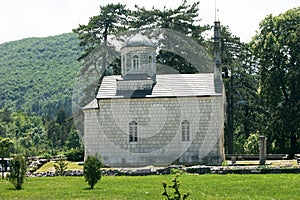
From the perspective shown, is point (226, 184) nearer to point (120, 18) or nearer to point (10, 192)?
point (10, 192)

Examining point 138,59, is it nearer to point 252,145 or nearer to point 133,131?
point 133,131

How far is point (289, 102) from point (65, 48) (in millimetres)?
147532

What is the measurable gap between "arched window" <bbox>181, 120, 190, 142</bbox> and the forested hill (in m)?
94.0

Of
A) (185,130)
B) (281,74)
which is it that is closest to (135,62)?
(185,130)

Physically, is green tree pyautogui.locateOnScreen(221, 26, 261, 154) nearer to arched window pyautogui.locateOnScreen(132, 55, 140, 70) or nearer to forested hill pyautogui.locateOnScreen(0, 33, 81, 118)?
arched window pyautogui.locateOnScreen(132, 55, 140, 70)

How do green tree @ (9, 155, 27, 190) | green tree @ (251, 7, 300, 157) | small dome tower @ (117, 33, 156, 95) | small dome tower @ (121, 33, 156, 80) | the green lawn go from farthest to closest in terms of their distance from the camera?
green tree @ (251, 7, 300, 157), small dome tower @ (121, 33, 156, 80), small dome tower @ (117, 33, 156, 95), green tree @ (9, 155, 27, 190), the green lawn

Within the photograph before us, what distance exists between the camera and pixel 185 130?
3591 cm

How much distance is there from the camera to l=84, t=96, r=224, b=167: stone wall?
3550 cm

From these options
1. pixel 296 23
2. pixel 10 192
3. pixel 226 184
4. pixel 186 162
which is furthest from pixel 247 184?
pixel 296 23

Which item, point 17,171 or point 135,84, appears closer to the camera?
point 17,171

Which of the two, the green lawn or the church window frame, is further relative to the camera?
the church window frame

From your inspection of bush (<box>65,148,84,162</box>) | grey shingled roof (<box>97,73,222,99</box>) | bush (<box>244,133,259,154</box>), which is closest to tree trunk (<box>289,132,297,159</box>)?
bush (<box>244,133,259,154</box>)

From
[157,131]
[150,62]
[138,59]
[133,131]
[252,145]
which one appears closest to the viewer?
[157,131]

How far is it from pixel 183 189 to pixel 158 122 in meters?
17.1
